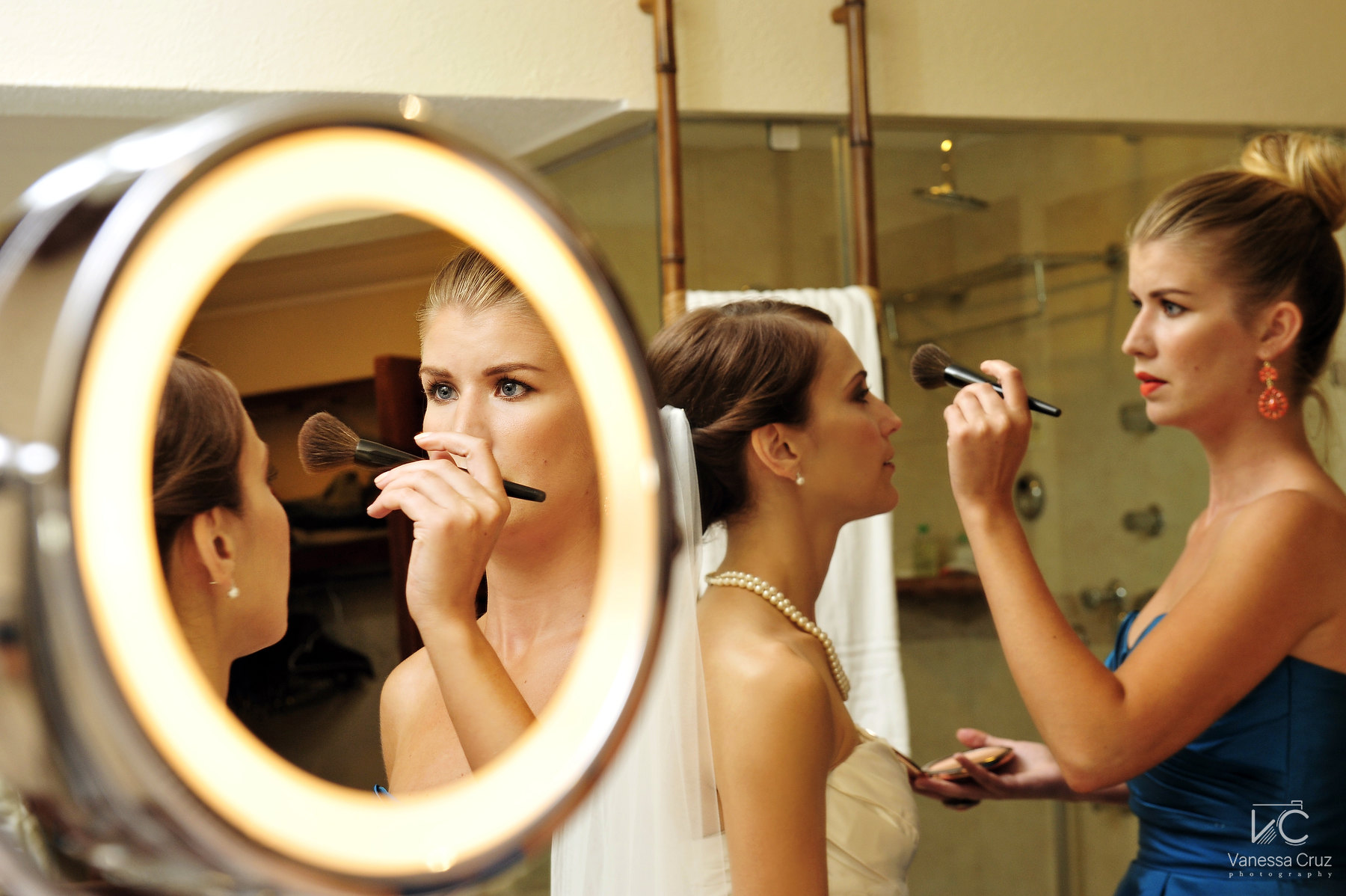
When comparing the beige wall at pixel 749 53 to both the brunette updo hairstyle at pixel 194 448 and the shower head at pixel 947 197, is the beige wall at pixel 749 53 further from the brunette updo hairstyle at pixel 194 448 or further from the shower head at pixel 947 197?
the brunette updo hairstyle at pixel 194 448

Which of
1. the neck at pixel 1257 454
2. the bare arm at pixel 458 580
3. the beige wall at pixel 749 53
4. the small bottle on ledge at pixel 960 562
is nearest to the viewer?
the bare arm at pixel 458 580

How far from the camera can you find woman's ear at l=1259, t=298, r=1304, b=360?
2.89 ft

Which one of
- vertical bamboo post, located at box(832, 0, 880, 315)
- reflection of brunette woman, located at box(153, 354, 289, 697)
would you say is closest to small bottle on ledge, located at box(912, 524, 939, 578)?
vertical bamboo post, located at box(832, 0, 880, 315)

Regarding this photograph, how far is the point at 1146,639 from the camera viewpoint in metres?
0.79

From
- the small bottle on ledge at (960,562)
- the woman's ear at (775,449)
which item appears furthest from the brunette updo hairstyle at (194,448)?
the small bottle on ledge at (960,562)

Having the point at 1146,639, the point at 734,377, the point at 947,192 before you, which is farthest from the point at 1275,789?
the point at 947,192

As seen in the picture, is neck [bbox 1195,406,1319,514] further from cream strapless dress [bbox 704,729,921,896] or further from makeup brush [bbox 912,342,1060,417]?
cream strapless dress [bbox 704,729,921,896]

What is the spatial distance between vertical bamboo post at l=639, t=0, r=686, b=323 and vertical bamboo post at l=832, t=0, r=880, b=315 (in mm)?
222

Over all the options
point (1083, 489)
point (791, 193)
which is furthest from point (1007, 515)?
point (1083, 489)

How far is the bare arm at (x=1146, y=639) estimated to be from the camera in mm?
736

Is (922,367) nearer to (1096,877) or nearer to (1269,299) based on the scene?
(1269,299)

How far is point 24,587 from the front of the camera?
20 centimetres

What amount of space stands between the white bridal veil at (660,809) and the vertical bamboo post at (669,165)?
0.56 metres

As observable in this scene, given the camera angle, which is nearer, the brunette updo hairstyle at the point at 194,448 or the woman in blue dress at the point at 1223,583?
the brunette updo hairstyle at the point at 194,448
